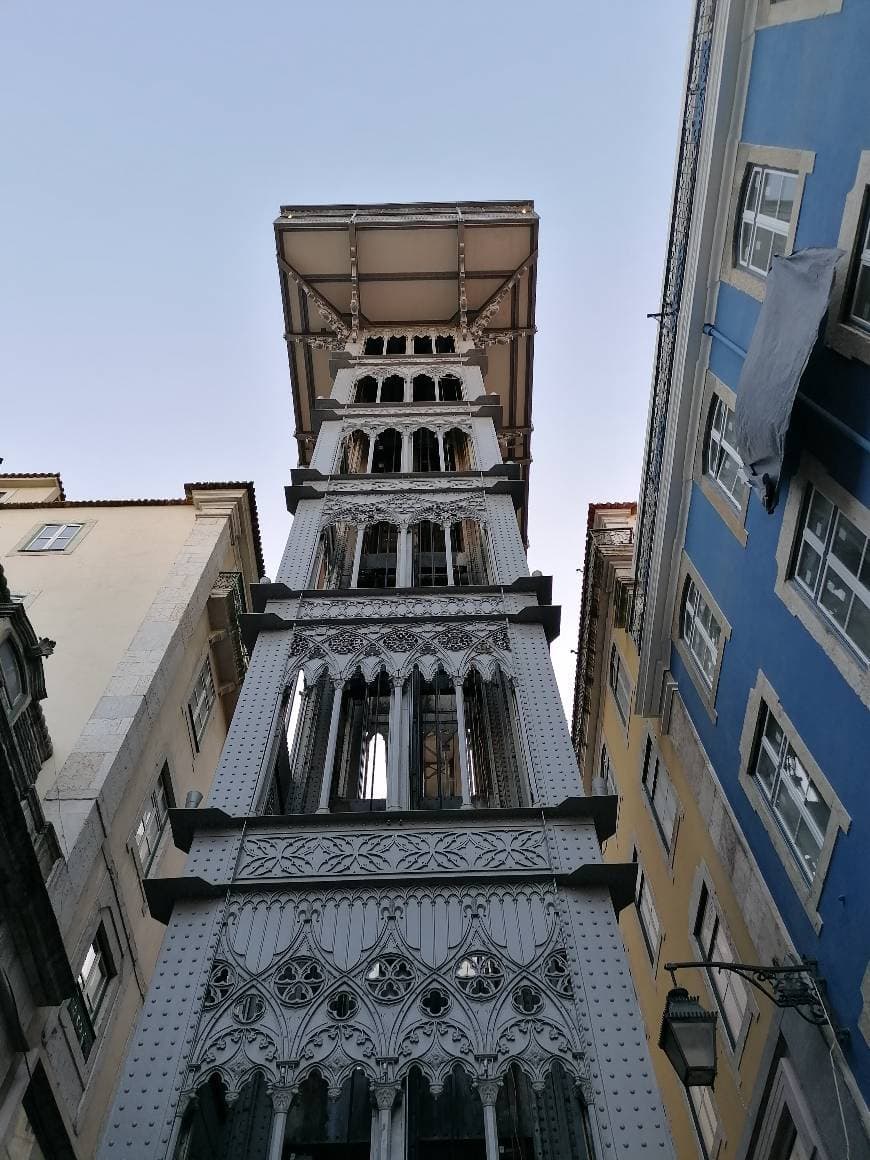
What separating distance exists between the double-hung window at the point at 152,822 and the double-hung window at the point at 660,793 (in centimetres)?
904

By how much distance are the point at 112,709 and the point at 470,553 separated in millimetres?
7960

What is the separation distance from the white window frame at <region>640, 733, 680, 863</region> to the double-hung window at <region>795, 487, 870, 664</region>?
7013 millimetres

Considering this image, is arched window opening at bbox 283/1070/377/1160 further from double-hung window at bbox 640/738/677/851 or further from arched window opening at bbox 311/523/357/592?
arched window opening at bbox 311/523/357/592

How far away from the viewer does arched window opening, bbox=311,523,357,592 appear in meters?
18.9

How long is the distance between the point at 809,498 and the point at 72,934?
11.8 metres

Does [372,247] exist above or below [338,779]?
above

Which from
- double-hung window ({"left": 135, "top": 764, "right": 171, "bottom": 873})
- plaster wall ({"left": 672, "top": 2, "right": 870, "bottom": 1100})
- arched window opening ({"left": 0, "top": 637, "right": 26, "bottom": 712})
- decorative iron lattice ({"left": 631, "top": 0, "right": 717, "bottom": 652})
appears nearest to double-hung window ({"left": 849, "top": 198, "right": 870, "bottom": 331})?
plaster wall ({"left": 672, "top": 2, "right": 870, "bottom": 1100})

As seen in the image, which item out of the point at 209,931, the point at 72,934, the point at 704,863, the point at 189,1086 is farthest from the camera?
the point at 704,863

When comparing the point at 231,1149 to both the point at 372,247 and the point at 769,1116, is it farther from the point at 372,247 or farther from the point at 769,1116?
the point at 372,247

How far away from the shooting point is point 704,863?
1529 centimetres

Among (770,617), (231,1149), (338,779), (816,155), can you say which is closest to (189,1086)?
(231,1149)

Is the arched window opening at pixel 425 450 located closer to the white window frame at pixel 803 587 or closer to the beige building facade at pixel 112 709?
the beige building facade at pixel 112 709

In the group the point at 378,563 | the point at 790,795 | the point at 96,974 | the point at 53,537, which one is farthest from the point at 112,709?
the point at 790,795

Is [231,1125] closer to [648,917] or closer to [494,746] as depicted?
[494,746]
